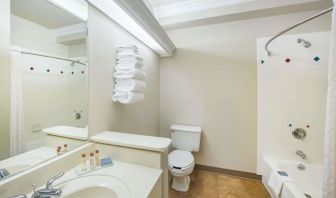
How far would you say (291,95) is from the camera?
1795 mm

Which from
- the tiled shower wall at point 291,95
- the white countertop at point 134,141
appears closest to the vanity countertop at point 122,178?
the white countertop at point 134,141

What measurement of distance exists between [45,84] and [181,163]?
Answer: 157cm

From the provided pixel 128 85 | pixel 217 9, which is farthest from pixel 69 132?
pixel 217 9

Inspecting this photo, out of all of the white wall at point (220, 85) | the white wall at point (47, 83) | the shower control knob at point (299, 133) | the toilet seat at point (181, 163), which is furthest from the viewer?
the white wall at point (220, 85)

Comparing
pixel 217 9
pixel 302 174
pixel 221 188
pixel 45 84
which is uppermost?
pixel 217 9

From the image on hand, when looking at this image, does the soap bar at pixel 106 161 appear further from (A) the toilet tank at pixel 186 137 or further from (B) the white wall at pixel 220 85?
(B) the white wall at pixel 220 85

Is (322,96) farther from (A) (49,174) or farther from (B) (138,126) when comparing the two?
(A) (49,174)

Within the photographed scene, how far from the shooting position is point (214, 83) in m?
2.15

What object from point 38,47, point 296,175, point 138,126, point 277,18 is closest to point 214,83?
point 277,18

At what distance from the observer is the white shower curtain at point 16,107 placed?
70 centimetres

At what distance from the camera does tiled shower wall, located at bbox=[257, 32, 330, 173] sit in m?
1.70

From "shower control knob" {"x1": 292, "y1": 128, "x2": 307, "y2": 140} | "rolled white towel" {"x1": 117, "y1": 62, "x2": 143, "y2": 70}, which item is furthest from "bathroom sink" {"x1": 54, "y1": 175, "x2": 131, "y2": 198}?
"shower control knob" {"x1": 292, "y1": 128, "x2": 307, "y2": 140}

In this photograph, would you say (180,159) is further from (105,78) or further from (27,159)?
(27,159)

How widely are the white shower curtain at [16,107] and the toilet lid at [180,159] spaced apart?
1.41 metres
